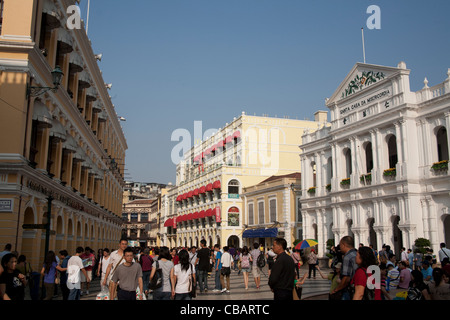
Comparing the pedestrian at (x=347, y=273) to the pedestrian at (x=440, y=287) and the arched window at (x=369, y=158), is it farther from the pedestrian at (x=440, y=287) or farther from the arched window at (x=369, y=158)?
the arched window at (x=369, y=158)

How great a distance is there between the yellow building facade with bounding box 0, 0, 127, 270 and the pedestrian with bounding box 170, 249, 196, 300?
766 cm

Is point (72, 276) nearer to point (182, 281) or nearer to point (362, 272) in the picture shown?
point (182, 281)

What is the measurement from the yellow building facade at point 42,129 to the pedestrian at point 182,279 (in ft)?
25.1

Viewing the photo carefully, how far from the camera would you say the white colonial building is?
25.3 meters

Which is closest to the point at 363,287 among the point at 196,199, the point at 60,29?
the point at 60,29

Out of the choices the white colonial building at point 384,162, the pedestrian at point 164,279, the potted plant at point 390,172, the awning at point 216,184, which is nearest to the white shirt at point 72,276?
the pedestrian at point 164,279

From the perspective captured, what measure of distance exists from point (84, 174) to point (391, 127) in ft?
66.4

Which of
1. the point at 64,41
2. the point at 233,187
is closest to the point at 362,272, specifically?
the point at 64,41

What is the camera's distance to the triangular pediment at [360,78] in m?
28.2

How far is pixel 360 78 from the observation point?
100ft

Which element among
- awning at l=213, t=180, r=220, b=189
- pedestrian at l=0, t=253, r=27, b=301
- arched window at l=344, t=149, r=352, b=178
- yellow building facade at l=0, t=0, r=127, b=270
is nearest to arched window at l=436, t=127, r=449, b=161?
arched window at l=344, t=149, r=352, b=178

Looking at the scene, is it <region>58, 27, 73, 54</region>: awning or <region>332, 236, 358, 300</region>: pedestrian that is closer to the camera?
<region>332, 236, 358, 300</region>: pedestrian

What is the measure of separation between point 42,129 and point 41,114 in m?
1.41

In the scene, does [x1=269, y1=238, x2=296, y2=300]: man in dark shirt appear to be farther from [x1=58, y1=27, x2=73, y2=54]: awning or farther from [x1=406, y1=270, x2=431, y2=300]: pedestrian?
[x1=58, y1=27, x2=73, y2=54]: awning
